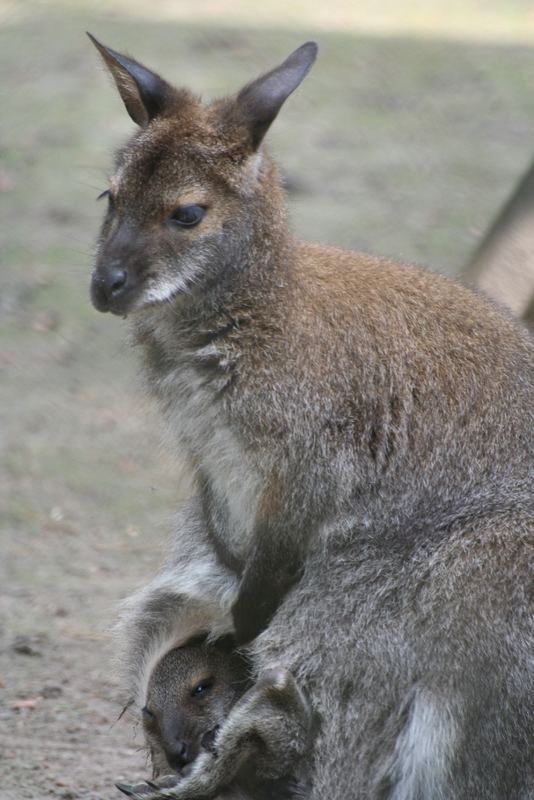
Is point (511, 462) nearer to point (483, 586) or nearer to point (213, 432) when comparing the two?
point (483, 586)

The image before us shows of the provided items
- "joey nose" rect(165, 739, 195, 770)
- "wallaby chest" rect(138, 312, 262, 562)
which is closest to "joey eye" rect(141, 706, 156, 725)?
→ "joey nose" rect(165, 739, 195, 770)

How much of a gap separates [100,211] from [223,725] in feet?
21.7

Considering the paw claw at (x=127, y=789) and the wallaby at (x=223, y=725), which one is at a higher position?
the wallaby at (x=223, y=725)

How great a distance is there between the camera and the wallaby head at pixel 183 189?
4.39m

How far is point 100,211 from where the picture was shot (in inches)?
423

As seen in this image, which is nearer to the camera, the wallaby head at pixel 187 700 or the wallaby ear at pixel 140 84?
the wallaby ear at pixel 140 84

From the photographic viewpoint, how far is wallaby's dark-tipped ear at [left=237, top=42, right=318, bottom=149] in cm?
459

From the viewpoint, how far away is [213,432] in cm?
462

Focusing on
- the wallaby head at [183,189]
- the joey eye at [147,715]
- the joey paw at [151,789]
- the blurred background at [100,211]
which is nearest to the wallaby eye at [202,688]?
the joey eye at [147,715]

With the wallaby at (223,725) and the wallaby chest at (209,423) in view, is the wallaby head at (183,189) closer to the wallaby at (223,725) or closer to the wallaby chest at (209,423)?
the wallaby chest at (209,423)

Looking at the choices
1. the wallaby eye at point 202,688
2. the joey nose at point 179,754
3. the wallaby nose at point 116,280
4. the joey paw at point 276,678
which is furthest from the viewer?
the wallaby eye at point 202,688

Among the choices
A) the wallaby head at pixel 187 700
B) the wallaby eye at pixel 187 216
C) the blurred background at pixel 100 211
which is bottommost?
the blurred background at pixel 100 211

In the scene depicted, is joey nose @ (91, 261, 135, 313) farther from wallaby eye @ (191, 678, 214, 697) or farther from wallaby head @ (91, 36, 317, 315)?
wallaby eye @ (191, 678, 214, 697)

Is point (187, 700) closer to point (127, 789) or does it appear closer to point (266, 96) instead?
point (127, 789)
